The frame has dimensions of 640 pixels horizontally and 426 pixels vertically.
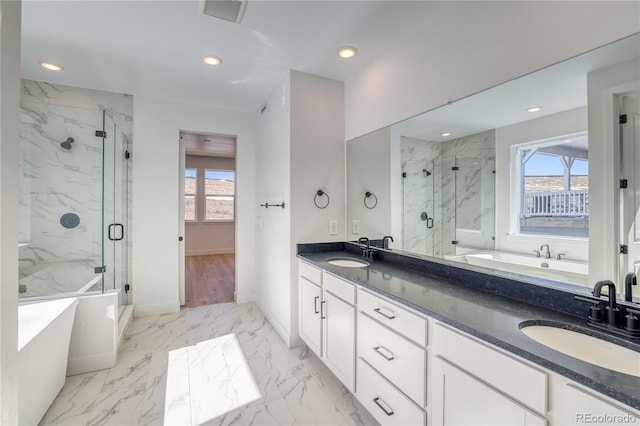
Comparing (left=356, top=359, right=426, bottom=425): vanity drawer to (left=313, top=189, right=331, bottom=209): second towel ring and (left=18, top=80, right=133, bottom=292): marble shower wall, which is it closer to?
(left=313, top=189, right=331, bottom=209): second towel ring

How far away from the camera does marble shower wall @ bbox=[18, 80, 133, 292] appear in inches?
109

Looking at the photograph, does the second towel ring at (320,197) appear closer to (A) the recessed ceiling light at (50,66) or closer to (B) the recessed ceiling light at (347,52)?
(B) the recessed ceiling light at (347,52)

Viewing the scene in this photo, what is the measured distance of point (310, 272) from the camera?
2.32 metres

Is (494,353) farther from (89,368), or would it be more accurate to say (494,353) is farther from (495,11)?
(89,368)

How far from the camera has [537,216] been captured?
4.79 ft

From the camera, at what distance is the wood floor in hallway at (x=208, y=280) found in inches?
155

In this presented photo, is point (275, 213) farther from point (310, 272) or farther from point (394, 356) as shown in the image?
point (394, 356)

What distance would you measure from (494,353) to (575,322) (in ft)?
1.38

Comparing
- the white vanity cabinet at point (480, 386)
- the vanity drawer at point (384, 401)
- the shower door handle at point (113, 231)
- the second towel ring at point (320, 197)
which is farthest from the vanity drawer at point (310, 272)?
the shower door handle at point (113, 231)

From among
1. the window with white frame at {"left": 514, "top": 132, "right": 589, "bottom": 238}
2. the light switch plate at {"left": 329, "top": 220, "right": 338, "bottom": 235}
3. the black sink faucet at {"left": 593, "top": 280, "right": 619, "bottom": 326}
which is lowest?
the black sink faucet at {"left": 593, "top": 280, "right": 619, "bottom": 326}

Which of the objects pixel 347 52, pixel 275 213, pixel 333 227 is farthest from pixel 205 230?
pixel 347 52

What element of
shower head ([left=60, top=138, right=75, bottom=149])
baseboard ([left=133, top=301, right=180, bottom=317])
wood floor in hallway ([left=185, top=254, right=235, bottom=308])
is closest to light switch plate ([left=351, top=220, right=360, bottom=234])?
wood floor in hallway ([left=185, top=254, right=235, bottom=308])

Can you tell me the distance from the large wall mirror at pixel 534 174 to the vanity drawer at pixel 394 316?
2.15 feet

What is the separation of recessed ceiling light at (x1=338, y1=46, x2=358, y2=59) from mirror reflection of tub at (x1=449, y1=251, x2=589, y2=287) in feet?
5.80
